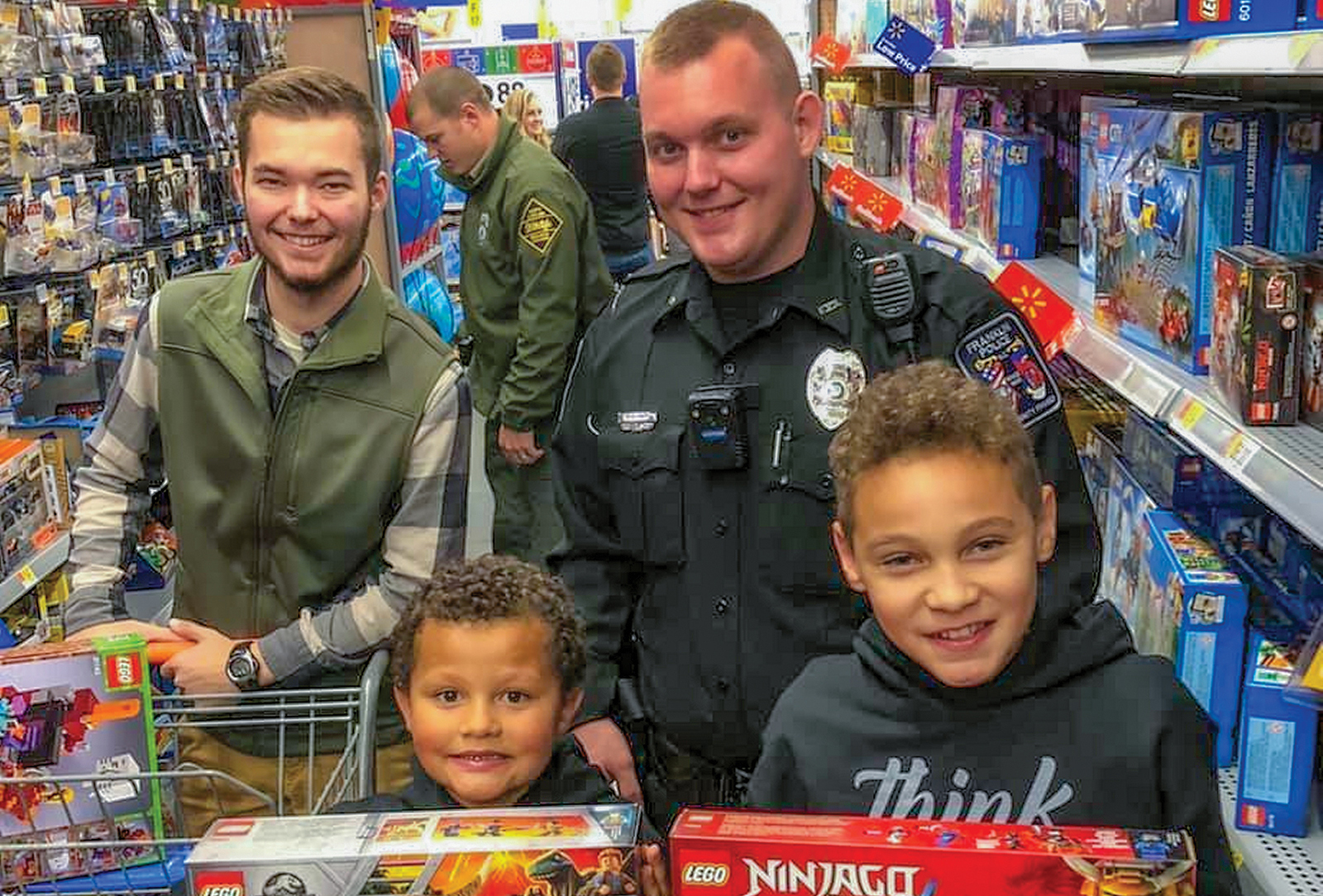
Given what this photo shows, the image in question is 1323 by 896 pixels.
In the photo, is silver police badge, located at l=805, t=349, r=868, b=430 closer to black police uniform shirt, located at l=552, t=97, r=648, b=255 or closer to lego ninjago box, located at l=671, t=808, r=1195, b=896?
lego ninjago box, located at l=671, t=808, r=1195, b=896

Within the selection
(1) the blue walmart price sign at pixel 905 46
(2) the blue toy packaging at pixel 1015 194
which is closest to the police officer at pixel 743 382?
(2) the blue toy packaging at pixel 1015 194

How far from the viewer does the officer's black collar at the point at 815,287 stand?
193 cm

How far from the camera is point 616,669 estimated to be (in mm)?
2098

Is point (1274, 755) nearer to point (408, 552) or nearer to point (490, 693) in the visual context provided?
point (490, 693)

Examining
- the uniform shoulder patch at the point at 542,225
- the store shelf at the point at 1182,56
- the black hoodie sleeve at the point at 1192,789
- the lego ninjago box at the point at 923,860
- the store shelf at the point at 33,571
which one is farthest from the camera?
the uniform shoulder patch at the point at 542,225

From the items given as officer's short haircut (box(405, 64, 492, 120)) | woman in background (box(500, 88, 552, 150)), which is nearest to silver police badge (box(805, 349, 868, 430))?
officer's short haircut (box(405, 64, 492, 120))

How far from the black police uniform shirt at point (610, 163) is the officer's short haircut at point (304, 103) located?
18.6ft

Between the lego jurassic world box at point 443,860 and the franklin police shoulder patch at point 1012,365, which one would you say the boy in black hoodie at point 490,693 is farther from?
the franklin police shoulder patch at point 1012,365

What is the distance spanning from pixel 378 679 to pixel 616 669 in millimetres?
398

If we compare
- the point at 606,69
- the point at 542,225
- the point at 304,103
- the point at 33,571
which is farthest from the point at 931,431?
the point at 606,69

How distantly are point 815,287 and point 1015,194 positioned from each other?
1744mm

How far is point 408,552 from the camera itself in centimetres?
215

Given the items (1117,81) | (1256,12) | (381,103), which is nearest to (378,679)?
(1256,12)

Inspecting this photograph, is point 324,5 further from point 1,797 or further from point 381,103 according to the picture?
point 1,797
